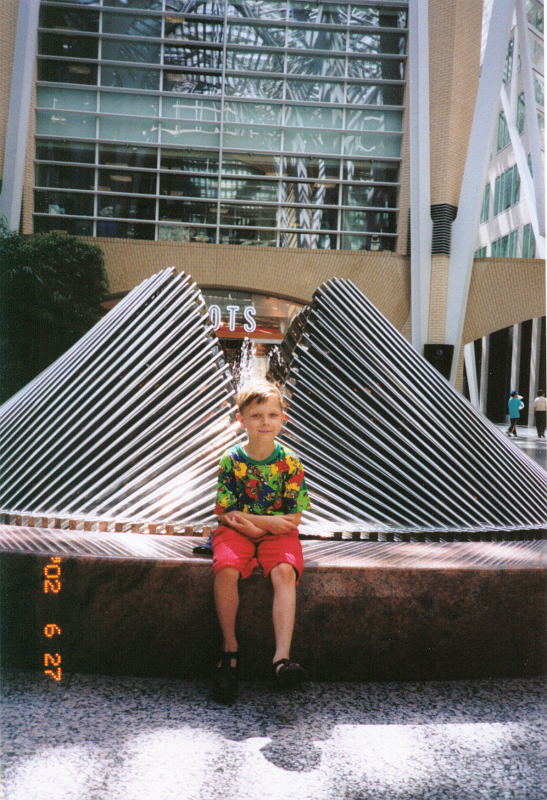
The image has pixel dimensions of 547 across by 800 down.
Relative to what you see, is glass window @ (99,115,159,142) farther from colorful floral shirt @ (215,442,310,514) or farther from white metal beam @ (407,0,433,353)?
colorful floral shirt @ (215,442,310,514)

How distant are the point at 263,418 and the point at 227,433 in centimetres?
110

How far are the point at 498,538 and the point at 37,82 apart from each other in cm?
2327

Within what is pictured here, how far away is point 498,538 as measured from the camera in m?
3.76

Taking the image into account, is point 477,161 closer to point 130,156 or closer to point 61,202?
point 130,156

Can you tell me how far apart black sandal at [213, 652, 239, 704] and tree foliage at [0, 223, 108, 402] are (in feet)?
52.6

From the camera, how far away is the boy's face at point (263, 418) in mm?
2912

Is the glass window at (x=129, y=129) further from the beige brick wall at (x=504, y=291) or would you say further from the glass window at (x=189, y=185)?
the beige brick wall at (x=504, y=291)

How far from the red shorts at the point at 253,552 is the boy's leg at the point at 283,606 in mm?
38

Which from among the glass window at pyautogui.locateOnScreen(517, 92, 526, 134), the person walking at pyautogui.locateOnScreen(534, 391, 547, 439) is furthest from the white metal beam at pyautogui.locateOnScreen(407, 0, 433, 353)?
the glass window at pyautogui.locateOnScreen(517, 92, 526, 134)

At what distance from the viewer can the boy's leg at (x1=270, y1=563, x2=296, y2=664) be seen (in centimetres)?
264

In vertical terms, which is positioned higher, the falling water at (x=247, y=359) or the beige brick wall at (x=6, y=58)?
the beige brick wall at (x=6, y=58)

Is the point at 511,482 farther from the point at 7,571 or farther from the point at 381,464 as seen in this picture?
the point at 7,571

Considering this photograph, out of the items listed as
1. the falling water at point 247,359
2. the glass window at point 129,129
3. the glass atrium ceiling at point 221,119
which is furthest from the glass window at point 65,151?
the falling water at point 247,359

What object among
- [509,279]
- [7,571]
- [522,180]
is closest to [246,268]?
[509,279]
